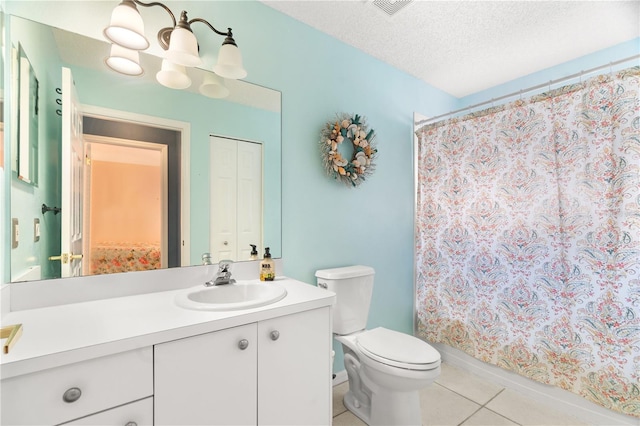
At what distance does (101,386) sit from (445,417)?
70.6 inches

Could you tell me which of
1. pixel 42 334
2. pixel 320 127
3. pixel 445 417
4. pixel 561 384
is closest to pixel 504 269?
pixel 561 384

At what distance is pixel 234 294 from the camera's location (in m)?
1.44

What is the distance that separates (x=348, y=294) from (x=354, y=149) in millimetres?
1003

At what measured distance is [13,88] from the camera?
3.50 ft

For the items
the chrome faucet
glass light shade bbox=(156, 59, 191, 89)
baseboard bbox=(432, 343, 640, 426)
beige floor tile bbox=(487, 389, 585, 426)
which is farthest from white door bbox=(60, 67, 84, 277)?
baseboard bbox=(432, 343, 640, 426)

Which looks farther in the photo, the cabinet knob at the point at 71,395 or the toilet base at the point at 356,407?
the toilet base at the point at 356,407

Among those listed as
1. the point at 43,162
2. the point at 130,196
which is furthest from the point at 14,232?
the point at 130,196

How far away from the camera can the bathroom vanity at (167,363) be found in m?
0.76

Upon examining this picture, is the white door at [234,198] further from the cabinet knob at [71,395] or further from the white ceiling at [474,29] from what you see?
the white ceiling at [474,29]

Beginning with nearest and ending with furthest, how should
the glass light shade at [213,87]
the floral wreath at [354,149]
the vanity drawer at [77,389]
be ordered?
the vanity drawer at [77,389] < the glass light shade at [213,87] < the floral wreath at [354,149]

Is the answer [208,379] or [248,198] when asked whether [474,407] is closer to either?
[208,379]

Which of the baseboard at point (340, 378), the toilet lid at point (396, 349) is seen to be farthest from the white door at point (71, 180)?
the baseboard at point (340, 378)

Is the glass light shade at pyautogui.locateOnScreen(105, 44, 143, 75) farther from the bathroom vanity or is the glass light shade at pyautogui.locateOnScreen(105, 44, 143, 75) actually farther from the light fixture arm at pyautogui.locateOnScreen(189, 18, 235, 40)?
the bathroom vanity

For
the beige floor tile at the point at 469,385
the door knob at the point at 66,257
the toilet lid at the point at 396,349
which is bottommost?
the beige floor tile at the point at 469,385
